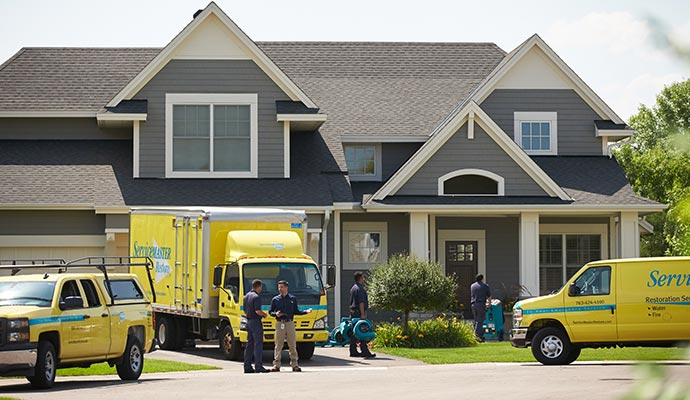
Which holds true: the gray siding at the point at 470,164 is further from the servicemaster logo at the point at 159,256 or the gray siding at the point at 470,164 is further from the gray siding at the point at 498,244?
the servicemaster logo at the point at 159,256

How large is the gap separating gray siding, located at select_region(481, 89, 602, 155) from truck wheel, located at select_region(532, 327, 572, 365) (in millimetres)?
12818

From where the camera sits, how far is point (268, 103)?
1220 inches

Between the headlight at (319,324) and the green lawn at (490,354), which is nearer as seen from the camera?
the headlight at (319,324)

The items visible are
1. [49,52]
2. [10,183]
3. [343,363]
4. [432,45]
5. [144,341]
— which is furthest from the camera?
[432,45]

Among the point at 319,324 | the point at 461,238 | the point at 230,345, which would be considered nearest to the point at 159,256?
the point at 230,345

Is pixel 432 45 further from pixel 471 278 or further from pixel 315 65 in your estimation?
pixel 471 278

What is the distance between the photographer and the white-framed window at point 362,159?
34031 mm

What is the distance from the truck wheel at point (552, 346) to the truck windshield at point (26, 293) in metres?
9.27

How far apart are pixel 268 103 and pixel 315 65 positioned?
7070 millimetres

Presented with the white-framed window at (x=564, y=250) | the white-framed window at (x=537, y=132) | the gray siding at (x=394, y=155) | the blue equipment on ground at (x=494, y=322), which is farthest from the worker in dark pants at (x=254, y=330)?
the white-framed window at (x=537, y=132)

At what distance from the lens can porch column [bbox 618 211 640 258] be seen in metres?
31.8

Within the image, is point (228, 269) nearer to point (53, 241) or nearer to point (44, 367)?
point (44, 367)

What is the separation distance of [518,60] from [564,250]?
5.74 metres

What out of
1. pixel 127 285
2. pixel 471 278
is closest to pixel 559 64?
pixel 471 278
